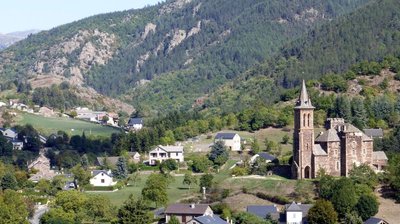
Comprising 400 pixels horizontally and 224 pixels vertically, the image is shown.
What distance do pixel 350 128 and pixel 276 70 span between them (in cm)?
8959

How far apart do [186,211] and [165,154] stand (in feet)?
99.8

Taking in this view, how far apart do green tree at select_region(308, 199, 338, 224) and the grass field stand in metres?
66.7

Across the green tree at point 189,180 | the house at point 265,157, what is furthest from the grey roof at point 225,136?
the green tree at point 189,180

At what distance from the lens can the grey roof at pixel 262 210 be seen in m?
71.3

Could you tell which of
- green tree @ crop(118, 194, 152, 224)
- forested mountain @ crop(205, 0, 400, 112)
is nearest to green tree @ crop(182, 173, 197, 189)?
green tree @ crop(118, 194, 152, 224)

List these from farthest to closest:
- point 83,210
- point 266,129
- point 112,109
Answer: point 112,109 < point 266,129 < point 83,210

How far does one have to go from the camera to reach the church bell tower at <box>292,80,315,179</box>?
79.8 metres

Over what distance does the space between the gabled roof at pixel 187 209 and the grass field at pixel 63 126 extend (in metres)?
60.0

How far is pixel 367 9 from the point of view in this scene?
177125mm

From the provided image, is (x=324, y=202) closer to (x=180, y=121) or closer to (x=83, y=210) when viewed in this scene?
(x=83, y=210)

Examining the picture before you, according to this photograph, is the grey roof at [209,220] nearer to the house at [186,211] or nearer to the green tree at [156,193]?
the house at [186,211]

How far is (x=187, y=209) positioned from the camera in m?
71.8

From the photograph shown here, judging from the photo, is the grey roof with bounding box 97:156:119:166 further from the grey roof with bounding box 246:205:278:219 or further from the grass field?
the grey roof with bounding box 246:205:278:219

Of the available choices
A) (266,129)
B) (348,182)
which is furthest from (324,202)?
(266,129)
